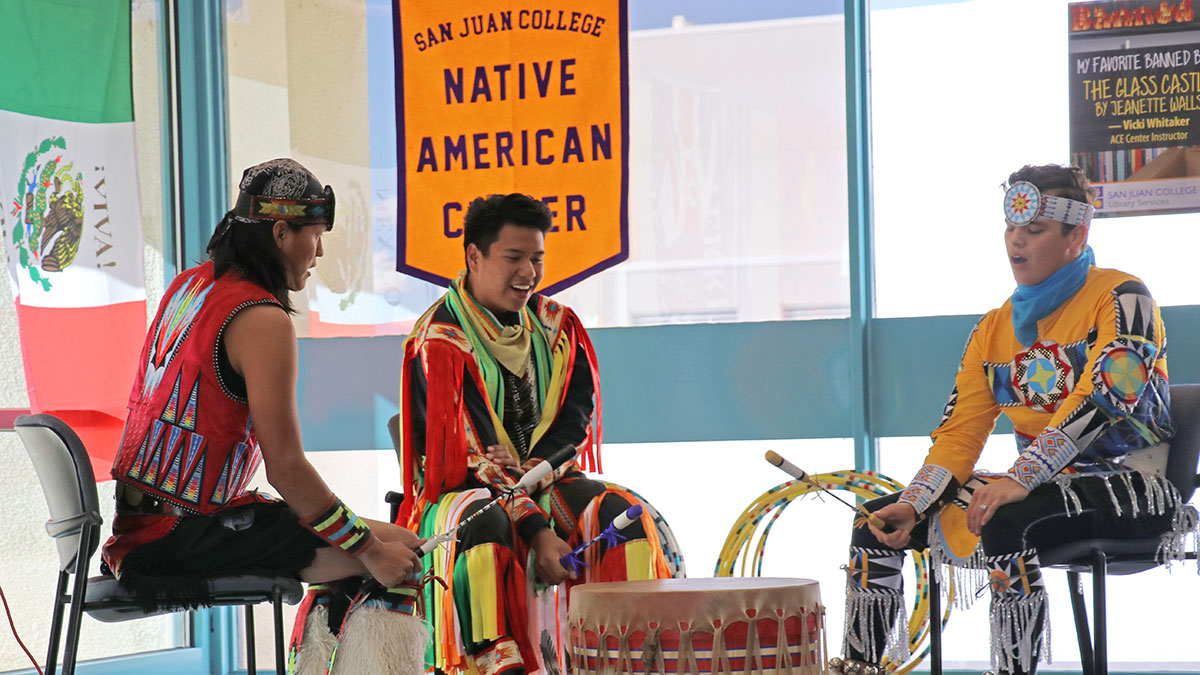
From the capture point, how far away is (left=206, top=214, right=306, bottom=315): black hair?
255 cm

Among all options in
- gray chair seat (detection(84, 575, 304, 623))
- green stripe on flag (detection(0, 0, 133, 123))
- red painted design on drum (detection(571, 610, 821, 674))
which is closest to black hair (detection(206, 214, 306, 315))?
gray chair seat (detection(84, 575, 304, 623))

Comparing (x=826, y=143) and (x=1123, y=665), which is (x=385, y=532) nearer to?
(x=826, y=143)

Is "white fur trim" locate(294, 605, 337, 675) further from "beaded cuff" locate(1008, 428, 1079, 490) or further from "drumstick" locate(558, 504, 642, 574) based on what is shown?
"beaded cuff" locate(1008, 428, 1079, 490)

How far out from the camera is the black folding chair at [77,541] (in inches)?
99.0

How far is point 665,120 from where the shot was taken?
4.11 metres

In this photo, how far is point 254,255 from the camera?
2.56 m

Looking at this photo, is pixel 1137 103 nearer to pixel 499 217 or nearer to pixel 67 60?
pixel 499 217

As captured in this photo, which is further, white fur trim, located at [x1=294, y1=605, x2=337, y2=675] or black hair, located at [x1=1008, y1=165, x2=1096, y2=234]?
black hair, located at [x1=1008, y1=165, x2=1096, y2=234]

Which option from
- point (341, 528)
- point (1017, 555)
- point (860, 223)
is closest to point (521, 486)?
point (341, 528)

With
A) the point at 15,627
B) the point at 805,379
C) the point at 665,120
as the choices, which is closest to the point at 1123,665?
the point at 805,379

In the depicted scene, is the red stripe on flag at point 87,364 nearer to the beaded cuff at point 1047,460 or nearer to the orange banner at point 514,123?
the orange banner at point 514,123

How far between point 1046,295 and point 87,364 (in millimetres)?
2802

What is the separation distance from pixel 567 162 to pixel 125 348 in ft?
5.05

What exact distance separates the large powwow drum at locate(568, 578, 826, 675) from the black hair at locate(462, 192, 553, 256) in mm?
1210
